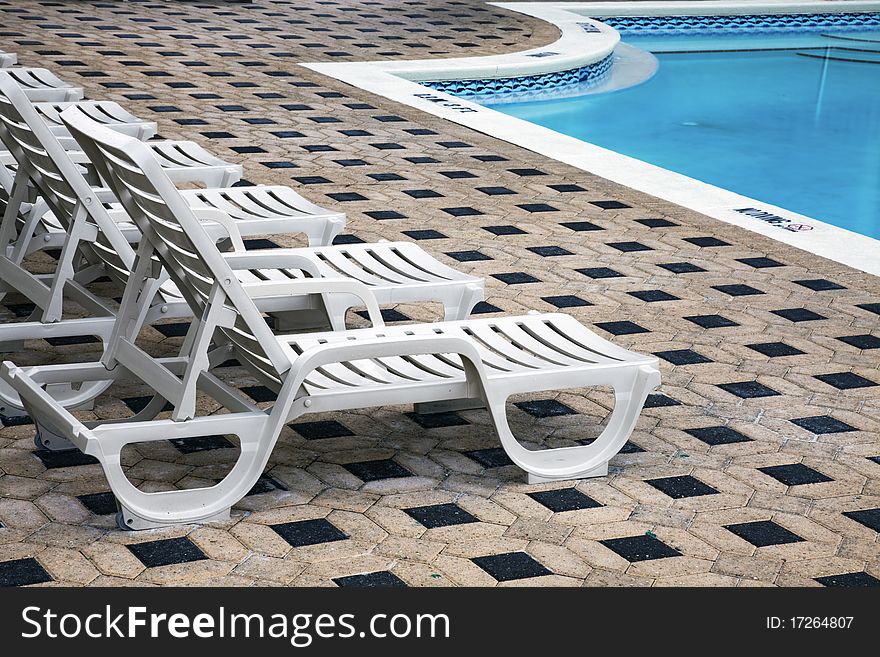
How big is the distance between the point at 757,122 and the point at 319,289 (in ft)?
31.5

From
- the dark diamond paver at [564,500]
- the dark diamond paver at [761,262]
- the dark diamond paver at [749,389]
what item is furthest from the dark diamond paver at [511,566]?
the dark diamond paver at [761,262]

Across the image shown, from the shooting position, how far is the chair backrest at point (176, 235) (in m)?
3.27

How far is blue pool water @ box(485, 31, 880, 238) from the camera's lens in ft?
35.5

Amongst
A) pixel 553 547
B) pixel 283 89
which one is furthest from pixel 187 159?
pixel 283 89

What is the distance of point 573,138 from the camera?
966 cm

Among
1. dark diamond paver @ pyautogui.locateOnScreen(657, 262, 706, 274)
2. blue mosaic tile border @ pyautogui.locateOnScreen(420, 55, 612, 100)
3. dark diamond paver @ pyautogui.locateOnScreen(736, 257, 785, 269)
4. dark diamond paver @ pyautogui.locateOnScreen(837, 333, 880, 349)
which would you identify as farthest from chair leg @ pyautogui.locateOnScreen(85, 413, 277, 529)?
blue mosaic tile border @ pyautogui.locateOnScreen(420, 55, 612, 100)

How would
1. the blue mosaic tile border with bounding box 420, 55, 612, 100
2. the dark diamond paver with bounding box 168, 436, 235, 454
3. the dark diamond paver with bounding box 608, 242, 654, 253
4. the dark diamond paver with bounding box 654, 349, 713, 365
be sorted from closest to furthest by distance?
1. the dark diamond paver with bounding box 168, 436, 235, 454
2. the dark diamond paver with bounding box 654, 349, 713, 365
3. the dark diamond paver with bounding box 608, 242, 654, 253
4. the blue mosaic tile border with bounding box 420, 55, 612, 100

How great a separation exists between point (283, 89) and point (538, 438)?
669 cm

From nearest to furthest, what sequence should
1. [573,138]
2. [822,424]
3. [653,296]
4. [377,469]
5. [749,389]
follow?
[377,469], [822,424], [749,389], [653,296], [573,138]

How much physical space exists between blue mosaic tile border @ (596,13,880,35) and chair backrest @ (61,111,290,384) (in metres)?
13.9

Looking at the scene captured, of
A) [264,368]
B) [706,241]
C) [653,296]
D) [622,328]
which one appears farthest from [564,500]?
[706,241]

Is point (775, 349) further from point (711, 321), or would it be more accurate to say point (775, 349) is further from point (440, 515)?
point (440, 515)

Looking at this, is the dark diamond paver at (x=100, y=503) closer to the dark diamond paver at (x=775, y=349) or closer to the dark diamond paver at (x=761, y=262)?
the dark diamond paver at (x=775, y=349)

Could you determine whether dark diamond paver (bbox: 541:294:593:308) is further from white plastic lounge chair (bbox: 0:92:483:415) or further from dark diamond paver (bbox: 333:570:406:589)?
dark diamond paver (bbox: 333:570:406:589)
